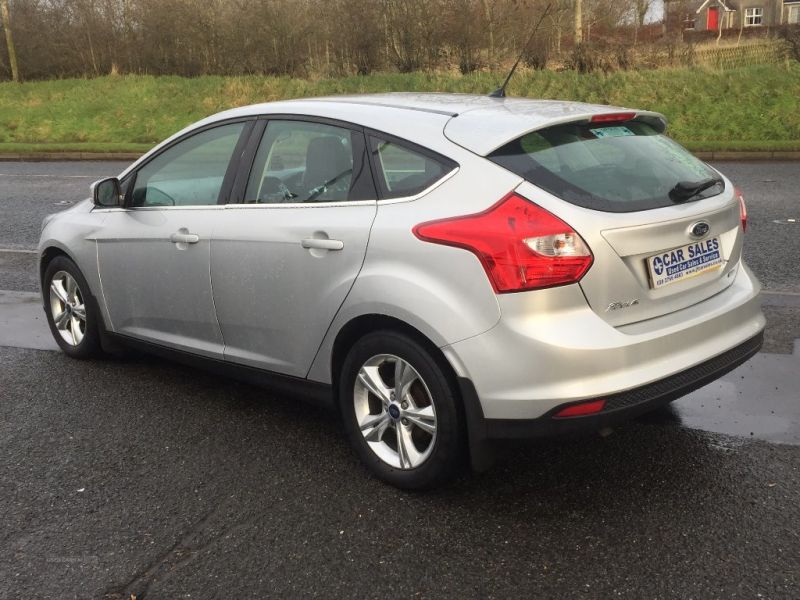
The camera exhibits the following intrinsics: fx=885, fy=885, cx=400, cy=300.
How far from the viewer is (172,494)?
3.72m

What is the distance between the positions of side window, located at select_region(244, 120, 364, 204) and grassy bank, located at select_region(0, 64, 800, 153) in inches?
540

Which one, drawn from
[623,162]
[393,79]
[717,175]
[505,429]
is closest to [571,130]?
[623,162]

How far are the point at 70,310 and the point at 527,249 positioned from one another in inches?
Result: 137

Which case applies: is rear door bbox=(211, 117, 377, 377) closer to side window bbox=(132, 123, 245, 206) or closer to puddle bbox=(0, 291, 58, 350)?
side window bbox=(132, 123, 245, 206)

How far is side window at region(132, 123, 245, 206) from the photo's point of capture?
452 centimetres

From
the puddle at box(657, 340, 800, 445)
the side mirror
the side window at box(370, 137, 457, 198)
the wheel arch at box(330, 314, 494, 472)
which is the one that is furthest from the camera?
the side mirror

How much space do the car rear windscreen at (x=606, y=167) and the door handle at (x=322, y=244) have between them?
0.74m

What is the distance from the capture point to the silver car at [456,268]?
3.19 metres

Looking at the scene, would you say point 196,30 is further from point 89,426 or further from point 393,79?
point 89,426

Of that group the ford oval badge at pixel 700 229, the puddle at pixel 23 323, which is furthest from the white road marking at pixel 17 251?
the ford oval badge at pixel 700 229

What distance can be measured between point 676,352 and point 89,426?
2.92 m

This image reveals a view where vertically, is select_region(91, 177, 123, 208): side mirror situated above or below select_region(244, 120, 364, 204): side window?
below

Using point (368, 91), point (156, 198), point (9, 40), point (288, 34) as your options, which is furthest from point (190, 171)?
point (9, 40)

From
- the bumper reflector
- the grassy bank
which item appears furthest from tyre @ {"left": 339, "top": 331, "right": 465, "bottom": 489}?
the grassy bank
